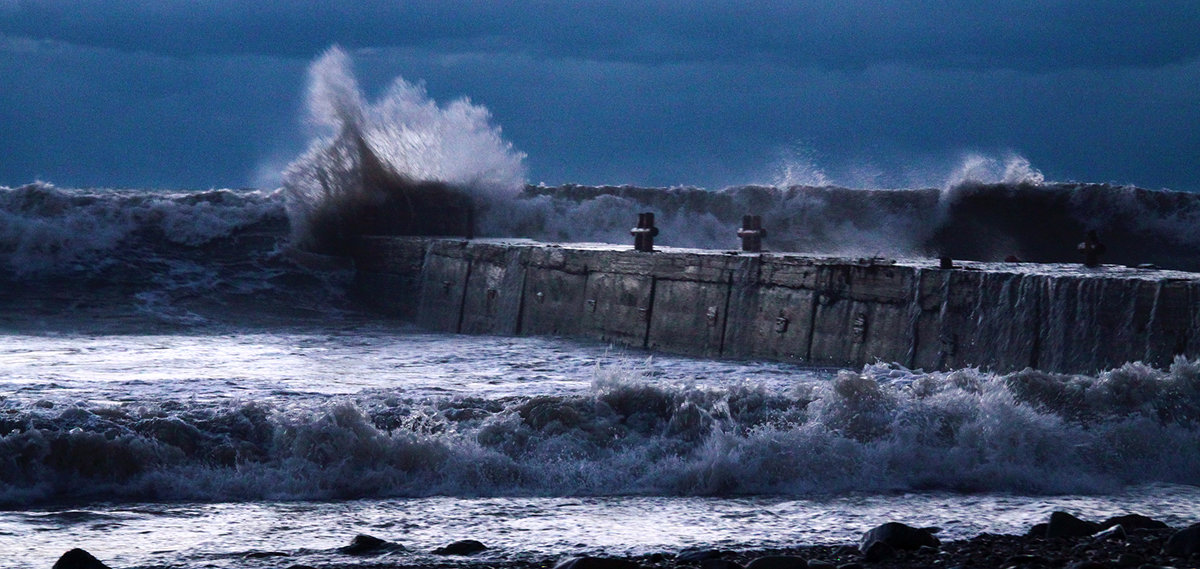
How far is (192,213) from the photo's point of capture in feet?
74.1

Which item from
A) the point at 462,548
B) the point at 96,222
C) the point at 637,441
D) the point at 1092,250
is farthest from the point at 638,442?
the point at 96,222

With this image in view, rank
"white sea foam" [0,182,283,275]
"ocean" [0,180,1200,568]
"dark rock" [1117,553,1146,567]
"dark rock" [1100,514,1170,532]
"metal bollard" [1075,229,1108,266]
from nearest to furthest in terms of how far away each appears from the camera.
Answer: "dark rock" [1117,553,1146,567] → "dark rock" [1100,514,1170,532] → "ocean" [0,180,1200,568] → "metal bollard" [1075,229,1108,266] → "white sea foam" [0,182,283,275]

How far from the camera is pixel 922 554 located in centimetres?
516

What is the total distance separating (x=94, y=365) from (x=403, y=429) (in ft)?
15.8

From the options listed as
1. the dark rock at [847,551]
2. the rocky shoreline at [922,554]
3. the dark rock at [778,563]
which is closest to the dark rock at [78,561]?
the rocky shoreline at [922,554]

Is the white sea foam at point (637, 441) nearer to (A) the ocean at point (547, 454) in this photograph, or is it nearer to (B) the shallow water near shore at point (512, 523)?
(A) the ocean at point (547, 454)

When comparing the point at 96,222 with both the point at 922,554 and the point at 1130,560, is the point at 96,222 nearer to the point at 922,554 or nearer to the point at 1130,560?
the point at 922,554

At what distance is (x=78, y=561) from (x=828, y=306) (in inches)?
265

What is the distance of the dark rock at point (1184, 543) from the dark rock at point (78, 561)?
4.24m

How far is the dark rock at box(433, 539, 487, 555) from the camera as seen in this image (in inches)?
207

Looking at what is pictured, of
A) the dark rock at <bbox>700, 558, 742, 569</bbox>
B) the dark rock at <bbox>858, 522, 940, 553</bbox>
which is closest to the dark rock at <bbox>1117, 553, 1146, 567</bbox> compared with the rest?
the dark rock at <bbox>858, 522, 940, 553</bbox>

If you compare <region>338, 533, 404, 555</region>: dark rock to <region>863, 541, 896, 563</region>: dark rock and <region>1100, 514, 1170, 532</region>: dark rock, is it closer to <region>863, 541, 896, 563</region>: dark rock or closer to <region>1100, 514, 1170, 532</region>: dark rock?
<region>863, 541, 896, 563</region>: dark rock

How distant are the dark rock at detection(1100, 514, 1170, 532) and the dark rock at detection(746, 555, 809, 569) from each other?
1.73m

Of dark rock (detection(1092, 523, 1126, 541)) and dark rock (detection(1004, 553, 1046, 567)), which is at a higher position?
dark rock (detection(1092, 523, 1126, 541))
